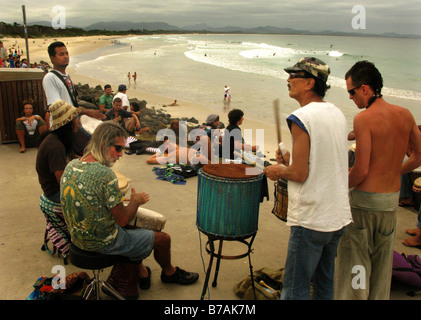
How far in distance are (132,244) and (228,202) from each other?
95 cm

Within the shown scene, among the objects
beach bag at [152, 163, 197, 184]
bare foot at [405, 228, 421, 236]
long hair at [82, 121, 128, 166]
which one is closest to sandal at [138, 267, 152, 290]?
long hair at [82, 121, 128, 166]

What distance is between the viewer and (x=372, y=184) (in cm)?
330

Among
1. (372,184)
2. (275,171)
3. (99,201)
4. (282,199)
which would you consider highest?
(275,171)

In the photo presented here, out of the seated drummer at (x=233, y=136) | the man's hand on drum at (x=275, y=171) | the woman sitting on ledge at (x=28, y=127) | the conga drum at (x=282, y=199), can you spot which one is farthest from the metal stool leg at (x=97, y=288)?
the woman sitting on ledge at (x=28, y=127)

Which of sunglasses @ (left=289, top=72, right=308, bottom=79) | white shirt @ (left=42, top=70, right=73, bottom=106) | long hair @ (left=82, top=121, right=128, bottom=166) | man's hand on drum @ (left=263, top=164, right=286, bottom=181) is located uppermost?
sunglasses @ (left=289, top=72, right=308, bottom=79)

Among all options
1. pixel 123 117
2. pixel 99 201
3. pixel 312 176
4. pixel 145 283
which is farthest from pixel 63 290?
pixel 123 117

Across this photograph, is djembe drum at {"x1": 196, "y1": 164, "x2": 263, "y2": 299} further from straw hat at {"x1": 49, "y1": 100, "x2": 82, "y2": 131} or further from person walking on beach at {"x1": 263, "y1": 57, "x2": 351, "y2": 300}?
straw hat at {"x1": 49, "y1": 100, "x2": 82, "y2": 131}

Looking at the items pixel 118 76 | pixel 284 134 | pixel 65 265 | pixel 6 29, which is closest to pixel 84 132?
pixel 65 265

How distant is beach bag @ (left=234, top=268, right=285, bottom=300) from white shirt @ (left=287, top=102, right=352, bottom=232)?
127 centimetres

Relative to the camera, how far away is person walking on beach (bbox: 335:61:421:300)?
3.24 meters

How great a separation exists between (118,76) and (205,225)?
90.3 feet

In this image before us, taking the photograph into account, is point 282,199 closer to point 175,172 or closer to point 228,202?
point 228,202
